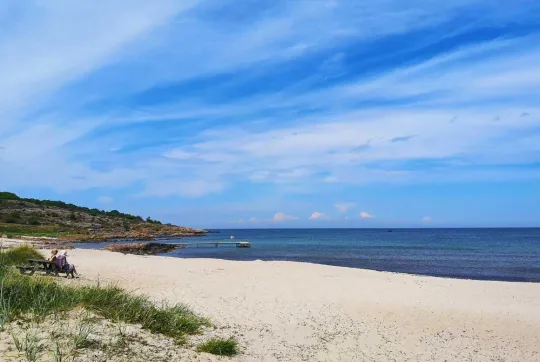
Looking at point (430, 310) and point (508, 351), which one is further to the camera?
point (430, 310)

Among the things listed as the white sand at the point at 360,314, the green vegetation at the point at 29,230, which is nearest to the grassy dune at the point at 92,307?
the white sand at the point at 360,314

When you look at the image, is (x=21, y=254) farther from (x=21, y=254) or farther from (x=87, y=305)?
(x=87, y=305)

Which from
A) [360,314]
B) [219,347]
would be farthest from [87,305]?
[360,314]

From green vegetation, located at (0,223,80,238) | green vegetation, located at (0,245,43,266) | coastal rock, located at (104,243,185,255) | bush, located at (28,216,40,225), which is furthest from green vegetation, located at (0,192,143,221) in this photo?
green vegetation, located at (0,245,43,266)

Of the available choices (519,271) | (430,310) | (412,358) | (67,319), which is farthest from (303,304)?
(519,271)

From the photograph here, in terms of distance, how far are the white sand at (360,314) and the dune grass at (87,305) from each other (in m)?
1.36

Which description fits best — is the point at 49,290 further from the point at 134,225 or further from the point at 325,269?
the point at 134,225

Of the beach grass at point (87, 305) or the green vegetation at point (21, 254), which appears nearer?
the beach grass at point (87, 305)

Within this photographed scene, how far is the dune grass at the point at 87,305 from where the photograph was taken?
6855mm

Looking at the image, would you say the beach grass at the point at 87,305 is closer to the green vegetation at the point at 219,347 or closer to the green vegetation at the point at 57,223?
the green vegetation at the point at 219,347

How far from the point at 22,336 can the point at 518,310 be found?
47.9 feet

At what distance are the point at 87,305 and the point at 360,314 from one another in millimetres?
7975

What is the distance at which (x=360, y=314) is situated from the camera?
12547mm

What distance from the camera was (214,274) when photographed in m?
20.7
